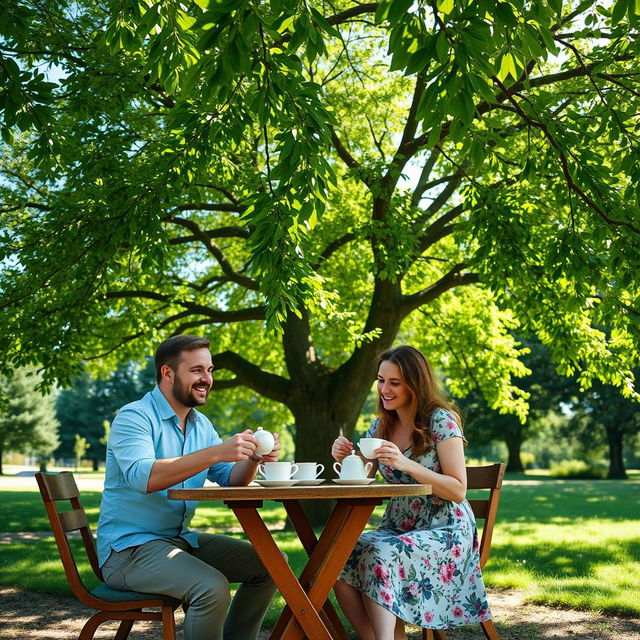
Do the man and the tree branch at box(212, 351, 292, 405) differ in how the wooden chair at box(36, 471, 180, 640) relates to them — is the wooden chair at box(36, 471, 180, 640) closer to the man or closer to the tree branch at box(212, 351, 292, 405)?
the man

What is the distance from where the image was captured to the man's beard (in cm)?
420

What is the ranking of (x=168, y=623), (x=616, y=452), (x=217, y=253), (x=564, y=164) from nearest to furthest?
(x=168, y=623) < (x=564, y=164) < (x=217, y=253) < (x=616, y=452)

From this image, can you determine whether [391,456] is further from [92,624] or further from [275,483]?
[92,624]

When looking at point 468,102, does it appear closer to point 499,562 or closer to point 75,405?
point 499,562

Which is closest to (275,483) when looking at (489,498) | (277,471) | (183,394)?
(277,471)

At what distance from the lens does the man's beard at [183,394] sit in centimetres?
420

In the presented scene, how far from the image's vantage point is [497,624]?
19.6ft

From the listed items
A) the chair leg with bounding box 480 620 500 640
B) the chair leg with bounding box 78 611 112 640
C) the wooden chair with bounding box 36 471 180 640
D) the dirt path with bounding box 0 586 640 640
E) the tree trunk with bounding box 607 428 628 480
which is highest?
the wooden chair with bounding box 36 471 180 640

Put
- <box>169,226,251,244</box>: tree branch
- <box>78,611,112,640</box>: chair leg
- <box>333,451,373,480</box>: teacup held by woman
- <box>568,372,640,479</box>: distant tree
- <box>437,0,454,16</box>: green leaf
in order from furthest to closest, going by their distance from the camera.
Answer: <box>568,372,640,479</box>: distant tree → <box>169,226,251,244</box>: tree branch → <box>333,451,373,480</box>: teacup held by woman → <box>78,611,112,640</box>: chair leg → <box>437,0,454,16</box>: green leaf

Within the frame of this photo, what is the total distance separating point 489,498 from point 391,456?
54.7 inches

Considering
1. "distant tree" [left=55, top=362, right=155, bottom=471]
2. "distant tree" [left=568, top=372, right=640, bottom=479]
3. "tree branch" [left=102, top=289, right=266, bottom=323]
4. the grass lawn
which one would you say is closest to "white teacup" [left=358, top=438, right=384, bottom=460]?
the grass lawn

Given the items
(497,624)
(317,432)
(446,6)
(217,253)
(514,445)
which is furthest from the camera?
(514,445)

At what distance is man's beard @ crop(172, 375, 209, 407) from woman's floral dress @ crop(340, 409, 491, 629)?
115cm

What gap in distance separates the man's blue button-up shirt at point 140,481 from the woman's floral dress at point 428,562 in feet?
3.10
